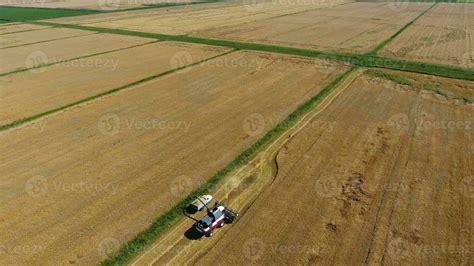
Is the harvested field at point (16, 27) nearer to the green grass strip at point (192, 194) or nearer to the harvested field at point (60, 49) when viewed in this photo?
the harvested field at point (60, 49)

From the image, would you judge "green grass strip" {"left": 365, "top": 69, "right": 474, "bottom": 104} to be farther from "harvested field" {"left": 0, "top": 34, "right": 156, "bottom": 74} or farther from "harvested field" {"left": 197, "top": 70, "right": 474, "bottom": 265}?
"harvested field" {"left": 0, "top": 34, "right": 156, "bottom": 74}

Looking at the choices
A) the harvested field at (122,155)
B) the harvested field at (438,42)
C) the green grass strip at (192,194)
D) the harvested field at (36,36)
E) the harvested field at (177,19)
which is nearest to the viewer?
the green grass strip at (192,194)

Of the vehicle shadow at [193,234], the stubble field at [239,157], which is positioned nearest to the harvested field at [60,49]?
the stubble field at [239,157]

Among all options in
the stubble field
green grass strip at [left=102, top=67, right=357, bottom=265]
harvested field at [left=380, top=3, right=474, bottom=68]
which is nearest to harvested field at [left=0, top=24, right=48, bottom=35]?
the stubble field

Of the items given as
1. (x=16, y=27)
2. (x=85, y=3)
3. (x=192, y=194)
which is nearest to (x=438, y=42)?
(x=192, y=194)

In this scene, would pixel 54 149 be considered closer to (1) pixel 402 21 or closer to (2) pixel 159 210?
(2) pixel 159 210

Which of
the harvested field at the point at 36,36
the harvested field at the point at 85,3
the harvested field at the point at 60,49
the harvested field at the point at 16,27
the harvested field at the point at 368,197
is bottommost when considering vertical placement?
the harvested field at the point at 368,197

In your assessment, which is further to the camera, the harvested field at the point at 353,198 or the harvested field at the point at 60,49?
the harvested field at the point at 60,49
